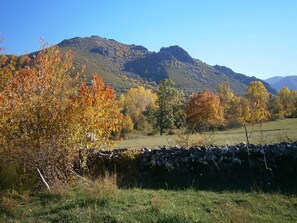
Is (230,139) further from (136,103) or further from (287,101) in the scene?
(287,101)

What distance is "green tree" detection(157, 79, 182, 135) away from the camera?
207 ft

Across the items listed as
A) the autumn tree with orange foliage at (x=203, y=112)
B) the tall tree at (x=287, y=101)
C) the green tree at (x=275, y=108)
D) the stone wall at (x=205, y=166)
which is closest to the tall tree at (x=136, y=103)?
the autumn tree with orange foliage at (x=203, y=112)

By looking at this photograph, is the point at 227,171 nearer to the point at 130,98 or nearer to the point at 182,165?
the point at 182,165

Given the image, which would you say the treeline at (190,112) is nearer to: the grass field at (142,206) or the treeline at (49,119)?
the treeline at (49,119)

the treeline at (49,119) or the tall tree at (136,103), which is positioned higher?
the tall tree at (136,103)

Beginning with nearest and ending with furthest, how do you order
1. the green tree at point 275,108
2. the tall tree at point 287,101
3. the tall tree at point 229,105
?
1. the tall tree at point 229,105
2. the green tree at point 275,108
3. the tall tree at point 287,101

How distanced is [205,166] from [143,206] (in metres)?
4.95

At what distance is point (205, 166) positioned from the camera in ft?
44.4

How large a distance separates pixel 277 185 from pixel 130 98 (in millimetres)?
82252

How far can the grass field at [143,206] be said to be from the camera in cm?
838

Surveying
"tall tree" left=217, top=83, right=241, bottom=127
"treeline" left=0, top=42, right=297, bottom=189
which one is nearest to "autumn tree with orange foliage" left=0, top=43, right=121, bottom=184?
"treeline" left=0, top=42, right=297, bottom=189

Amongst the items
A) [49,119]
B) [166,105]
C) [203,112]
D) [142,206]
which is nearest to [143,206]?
[142,206]

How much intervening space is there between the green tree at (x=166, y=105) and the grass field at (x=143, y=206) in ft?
169

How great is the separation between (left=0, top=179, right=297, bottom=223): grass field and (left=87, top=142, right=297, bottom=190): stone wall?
4.98ft
